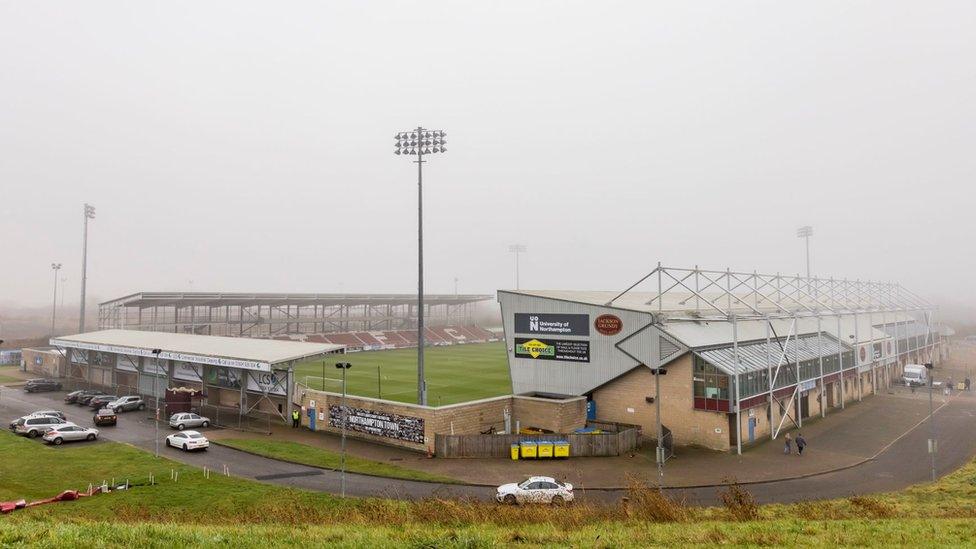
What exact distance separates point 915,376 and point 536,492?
60184 millimetres

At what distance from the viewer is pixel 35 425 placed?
126 ft

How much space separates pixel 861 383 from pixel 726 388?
2933 cm

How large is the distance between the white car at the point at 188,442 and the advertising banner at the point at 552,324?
21882 millimetres

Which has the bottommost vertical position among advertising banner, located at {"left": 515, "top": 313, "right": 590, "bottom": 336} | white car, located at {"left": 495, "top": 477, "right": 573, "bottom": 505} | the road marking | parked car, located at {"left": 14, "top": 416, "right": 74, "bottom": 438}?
the road marking

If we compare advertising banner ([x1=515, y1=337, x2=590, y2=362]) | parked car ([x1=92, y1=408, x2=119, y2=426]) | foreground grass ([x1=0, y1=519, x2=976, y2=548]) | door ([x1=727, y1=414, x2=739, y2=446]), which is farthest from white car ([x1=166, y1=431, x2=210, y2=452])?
door ([x1=727, y1=414, x2=739, y2=446])

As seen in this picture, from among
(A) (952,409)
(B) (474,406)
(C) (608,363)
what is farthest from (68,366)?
(A) (952,409)

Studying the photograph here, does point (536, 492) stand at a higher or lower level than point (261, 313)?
lower

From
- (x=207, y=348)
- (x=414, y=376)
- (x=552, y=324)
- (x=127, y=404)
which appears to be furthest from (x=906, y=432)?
(x=127, y=404)

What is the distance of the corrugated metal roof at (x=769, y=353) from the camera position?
3828 centimetres

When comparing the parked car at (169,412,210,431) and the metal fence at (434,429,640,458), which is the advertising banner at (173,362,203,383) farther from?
the metal fence at (434,429,640,458)

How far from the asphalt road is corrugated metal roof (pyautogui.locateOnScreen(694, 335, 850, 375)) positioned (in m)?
7.82

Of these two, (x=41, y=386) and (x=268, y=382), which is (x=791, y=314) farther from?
(x=41, y=386)

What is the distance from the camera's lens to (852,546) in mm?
15492

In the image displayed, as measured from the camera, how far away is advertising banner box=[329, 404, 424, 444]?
36.4 meters
